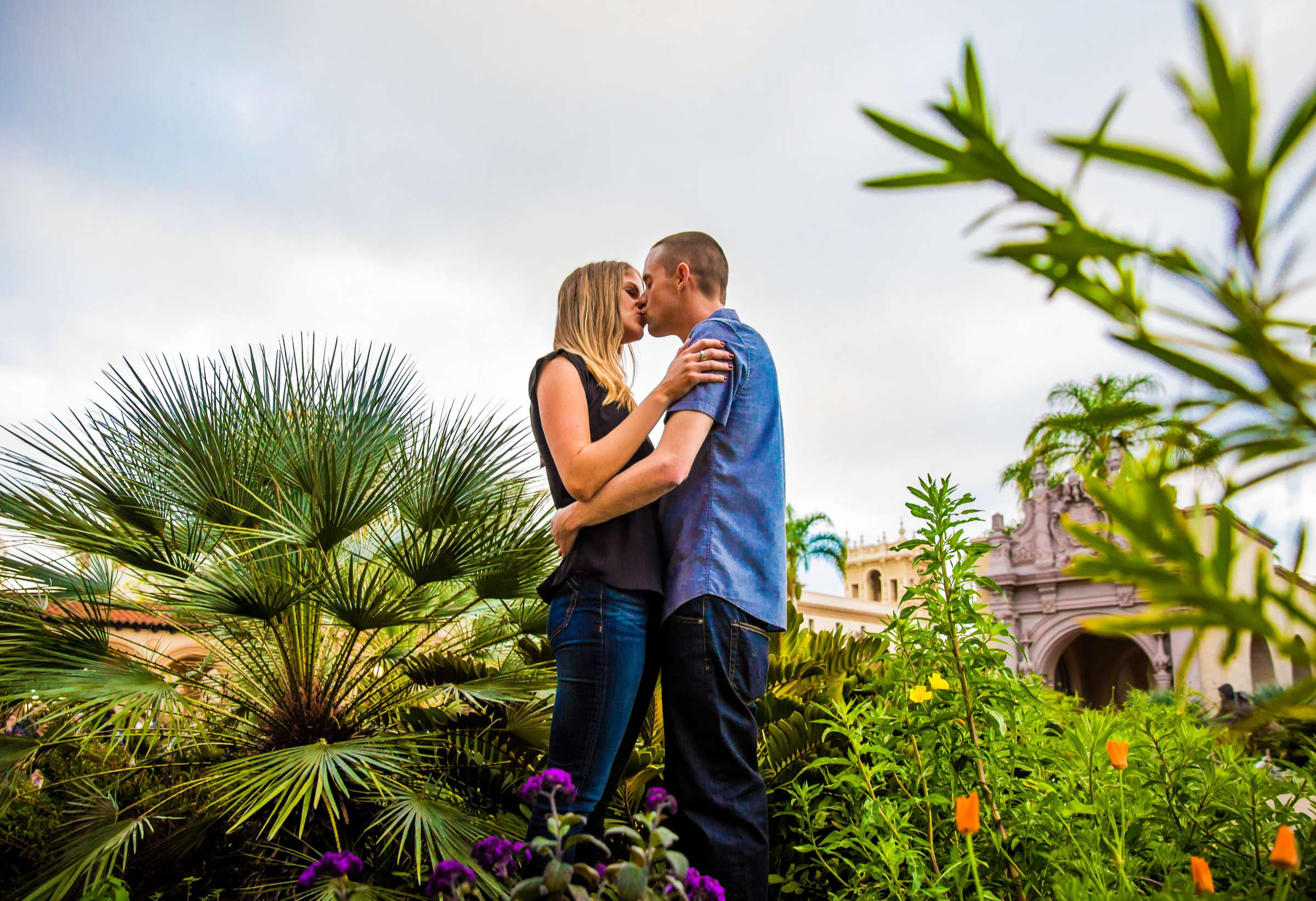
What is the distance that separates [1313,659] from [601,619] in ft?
4.69

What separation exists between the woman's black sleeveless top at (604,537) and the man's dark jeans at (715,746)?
5.3 inches

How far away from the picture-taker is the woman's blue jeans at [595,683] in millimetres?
1766

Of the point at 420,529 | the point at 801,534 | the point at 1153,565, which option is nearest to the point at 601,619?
the point at 1153,565

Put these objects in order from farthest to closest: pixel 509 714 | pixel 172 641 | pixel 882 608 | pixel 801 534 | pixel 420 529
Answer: pixel 882 608
pixel 801 534
pixel 172 641
pixel 420 529
pixel 509 714

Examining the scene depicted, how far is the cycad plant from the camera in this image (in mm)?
3016

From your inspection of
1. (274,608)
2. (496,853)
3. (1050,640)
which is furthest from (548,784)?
(1050,640)

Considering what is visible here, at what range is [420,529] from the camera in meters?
3.50

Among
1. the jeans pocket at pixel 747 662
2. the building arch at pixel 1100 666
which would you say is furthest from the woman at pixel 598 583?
the building arch at pixel 1100 666

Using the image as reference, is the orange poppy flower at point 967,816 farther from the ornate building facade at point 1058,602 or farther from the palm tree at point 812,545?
the palm tree at point 812,545

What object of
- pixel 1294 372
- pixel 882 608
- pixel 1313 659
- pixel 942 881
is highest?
pixel 882 608

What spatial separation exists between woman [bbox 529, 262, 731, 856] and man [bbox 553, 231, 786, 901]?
43 millimetres

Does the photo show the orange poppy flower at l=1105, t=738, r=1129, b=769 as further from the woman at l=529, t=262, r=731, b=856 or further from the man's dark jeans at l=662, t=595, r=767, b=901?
the woman at l=529, t=262, r=731, b=856

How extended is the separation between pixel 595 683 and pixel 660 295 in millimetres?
994

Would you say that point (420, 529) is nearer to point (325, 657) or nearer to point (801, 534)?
point (325, 657)
